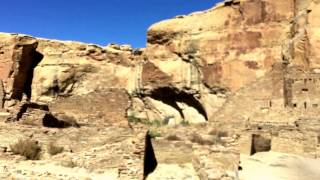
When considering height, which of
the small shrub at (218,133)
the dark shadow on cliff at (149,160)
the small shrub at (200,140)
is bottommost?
the dark shadow on cliff at (149,160)

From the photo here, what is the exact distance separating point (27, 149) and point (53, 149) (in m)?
0.82

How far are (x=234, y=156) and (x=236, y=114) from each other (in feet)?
29.6

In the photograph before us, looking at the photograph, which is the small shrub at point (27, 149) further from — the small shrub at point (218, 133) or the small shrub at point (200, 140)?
the small shrub at point (218, 133)

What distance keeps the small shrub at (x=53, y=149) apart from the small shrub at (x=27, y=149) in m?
0.27

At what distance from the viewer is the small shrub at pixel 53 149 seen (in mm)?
12108

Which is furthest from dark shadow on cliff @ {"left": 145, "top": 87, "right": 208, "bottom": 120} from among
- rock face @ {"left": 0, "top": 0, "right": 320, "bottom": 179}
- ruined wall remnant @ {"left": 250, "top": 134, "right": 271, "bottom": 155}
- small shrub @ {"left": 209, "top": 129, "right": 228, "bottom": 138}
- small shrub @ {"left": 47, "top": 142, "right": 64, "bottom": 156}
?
small shrub @ {"left": 47, "top": 142, "right": 64, "bottom": 156}

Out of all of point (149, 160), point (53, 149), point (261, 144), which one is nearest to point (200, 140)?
point (261, 144)

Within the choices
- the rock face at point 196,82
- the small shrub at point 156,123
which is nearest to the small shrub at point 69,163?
the rock face at point 196,82

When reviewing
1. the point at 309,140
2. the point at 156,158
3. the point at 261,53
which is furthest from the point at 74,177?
the point at 261,53

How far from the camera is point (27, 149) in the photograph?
1162 cm

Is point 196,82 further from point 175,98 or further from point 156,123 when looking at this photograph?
point 156,123

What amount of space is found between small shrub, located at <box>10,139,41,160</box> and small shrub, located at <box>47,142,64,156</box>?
0.89 feet

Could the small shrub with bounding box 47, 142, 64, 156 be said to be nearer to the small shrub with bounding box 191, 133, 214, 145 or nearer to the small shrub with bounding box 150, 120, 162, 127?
the small shrub with bounding box 191, 133, 214, 145

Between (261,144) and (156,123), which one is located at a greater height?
(156,123)
